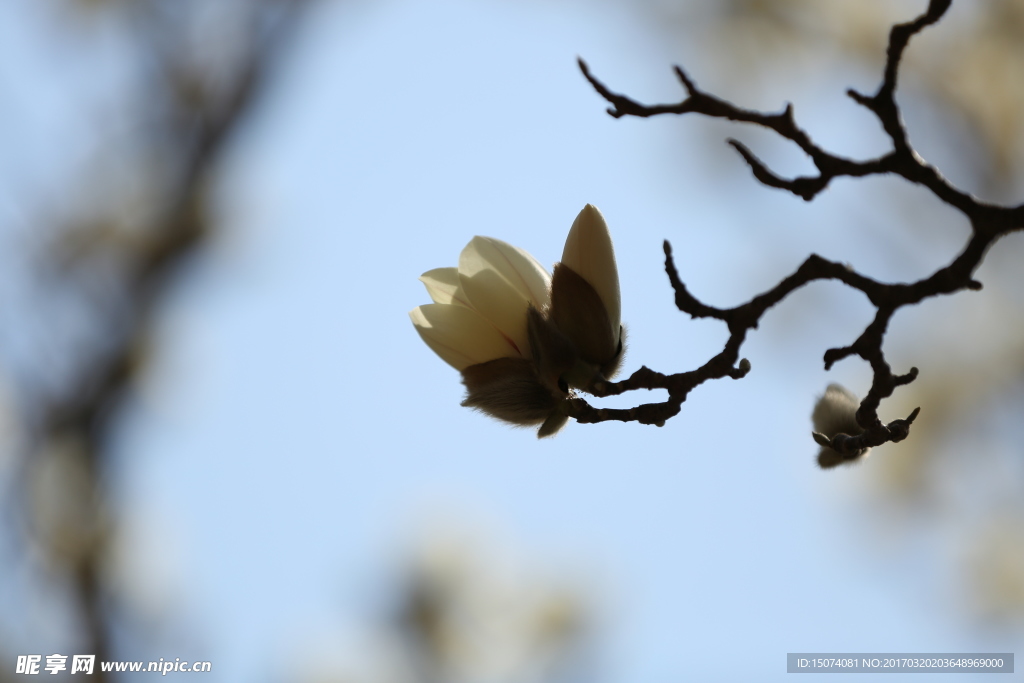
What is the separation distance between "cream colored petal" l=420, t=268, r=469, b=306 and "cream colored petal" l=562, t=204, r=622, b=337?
0.28ft

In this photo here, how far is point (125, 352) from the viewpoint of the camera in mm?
2082

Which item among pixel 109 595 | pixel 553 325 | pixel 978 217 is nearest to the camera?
pixel 978 217

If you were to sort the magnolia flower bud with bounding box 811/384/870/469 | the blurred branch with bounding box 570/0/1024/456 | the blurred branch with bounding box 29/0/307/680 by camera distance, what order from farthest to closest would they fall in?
the blurred branch with bounding box 29/0/307/680 → the magnolia flower bud with bounding box 811/384/870/469 → the blurred branch with bounding box 570/0/1024/456

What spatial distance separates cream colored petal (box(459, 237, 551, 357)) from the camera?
552 mm

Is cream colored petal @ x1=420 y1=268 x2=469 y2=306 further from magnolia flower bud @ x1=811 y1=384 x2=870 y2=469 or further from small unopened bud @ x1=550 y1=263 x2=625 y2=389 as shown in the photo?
magnolia flower bud @ x1=811 y1=384 x2=870 y2=469

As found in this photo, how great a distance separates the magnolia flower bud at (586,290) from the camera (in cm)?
54

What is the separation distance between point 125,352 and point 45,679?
801 millimetres

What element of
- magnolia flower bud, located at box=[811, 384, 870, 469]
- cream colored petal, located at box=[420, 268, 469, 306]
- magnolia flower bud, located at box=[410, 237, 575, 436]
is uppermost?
cream colored petal, located at box=[420, 268, 469, 306]

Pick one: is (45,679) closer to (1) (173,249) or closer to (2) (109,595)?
(2) (109,595)

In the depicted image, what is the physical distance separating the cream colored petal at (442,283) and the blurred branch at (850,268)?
150 millimetres

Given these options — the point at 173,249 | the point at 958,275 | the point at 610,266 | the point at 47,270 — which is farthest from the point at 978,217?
the point at 47,270

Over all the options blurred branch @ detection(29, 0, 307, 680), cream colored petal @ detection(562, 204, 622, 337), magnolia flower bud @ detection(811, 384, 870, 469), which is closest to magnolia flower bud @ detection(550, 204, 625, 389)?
cream colored petal @ detection(562, 204, 622, 337)

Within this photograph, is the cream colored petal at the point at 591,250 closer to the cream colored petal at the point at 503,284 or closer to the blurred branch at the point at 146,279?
the cream colored petal at the point at 503,284

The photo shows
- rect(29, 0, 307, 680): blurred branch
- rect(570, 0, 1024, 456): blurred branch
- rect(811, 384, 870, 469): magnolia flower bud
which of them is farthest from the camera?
rect(29, 0, 307, 680): blurred branch
